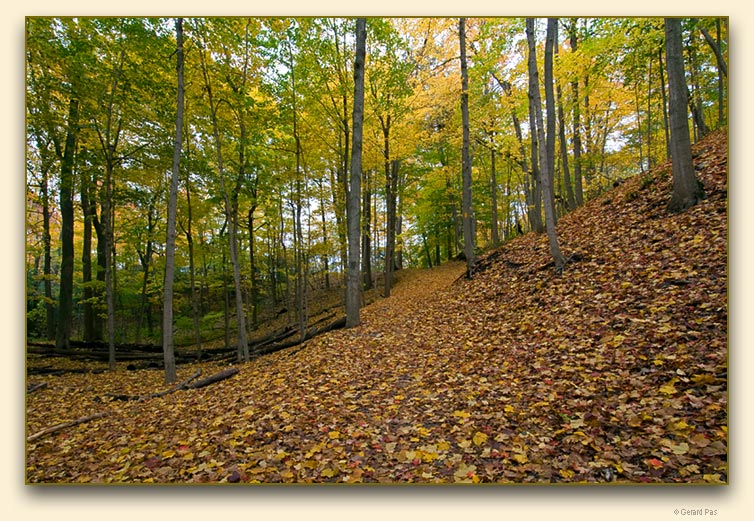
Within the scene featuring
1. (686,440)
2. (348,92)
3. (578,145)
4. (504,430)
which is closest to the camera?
(686,440)

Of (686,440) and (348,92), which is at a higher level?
(348,92)

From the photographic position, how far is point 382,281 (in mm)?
17297

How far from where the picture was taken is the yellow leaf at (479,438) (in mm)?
2404

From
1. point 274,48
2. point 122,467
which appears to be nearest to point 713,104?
point 274,48

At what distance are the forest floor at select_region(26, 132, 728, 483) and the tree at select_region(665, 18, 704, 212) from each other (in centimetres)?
19

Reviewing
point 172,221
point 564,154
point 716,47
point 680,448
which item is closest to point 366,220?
point 172,221

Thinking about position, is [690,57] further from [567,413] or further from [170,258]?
[170,258]

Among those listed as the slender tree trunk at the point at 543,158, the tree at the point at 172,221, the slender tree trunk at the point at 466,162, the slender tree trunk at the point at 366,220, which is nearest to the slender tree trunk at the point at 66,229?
the tree at the point at 172,221

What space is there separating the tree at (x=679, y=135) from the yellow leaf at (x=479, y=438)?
4.86 metres

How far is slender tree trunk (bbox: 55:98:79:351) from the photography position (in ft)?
18.4

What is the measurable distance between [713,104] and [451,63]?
7.21 meters

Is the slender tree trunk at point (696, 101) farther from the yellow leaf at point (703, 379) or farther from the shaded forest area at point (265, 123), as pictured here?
the yellow leaf at point (703, 379)
